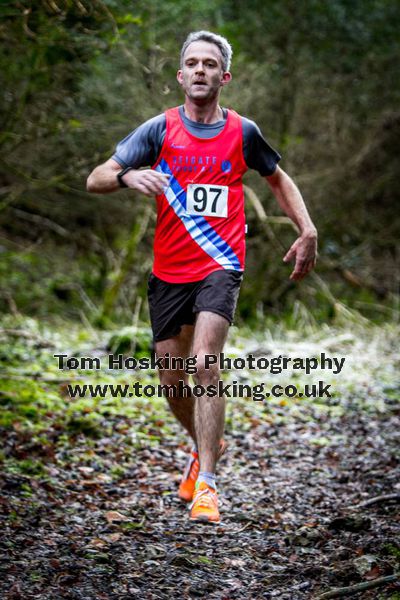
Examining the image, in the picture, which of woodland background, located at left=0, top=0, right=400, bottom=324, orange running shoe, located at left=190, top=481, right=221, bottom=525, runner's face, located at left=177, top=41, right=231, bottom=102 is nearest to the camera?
orange running shoe, located at left=190, top=481, right=221, bottom=525

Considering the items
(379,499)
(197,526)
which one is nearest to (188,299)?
(197,526)

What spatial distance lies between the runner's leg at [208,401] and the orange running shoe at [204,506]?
11 cm

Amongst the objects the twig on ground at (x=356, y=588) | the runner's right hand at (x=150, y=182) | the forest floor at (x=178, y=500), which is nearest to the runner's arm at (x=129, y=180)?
the runner's right hand at (x=150, y=182)

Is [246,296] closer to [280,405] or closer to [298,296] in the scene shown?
[298,296]

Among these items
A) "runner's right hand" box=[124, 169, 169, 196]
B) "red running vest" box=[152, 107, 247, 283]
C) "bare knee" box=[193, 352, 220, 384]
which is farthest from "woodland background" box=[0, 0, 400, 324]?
"bare knee" box=[193, 352, 220, 384]

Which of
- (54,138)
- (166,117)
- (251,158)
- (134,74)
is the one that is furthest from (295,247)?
(134,74)

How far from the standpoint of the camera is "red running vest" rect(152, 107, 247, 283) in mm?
3943

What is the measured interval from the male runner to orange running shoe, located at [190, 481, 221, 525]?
109 millimetres

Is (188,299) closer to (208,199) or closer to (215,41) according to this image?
(208,199)

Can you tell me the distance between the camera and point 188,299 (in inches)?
159

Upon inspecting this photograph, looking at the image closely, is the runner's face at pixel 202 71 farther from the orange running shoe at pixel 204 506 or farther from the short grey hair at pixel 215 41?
the orange running shoe at pixel 204 506

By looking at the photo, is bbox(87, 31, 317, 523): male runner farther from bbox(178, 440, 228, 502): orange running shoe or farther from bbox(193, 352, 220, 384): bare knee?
bbox(178, 440, 228, 502): orange running shoe

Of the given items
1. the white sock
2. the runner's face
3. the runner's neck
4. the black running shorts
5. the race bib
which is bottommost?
the white sock

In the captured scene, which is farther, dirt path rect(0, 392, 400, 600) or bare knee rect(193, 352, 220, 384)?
bare knee rect(193, 352, 220, 384)
